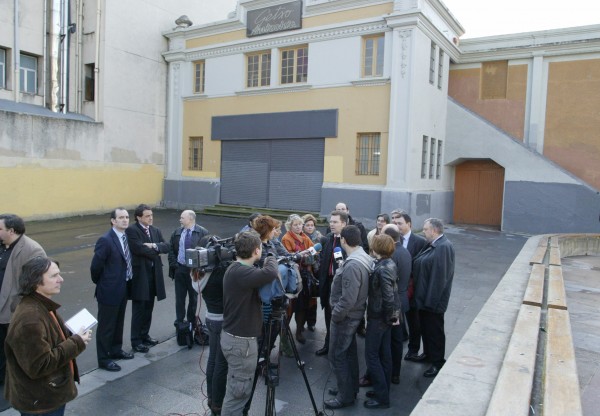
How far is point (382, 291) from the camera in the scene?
4.36 metres

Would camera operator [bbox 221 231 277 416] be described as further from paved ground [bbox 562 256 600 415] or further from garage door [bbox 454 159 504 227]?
garage door [bbox 454 159 504 227]

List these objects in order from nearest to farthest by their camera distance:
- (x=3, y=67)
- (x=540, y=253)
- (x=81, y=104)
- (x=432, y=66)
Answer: (x=540, y=253) → (x=3, y=67) → (x=432, y=66) → (x=81, y=104)

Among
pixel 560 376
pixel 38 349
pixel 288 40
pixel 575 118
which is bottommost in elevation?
pixel 560 376

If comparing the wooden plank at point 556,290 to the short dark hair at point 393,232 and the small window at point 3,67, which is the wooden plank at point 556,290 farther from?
the small window at point 3,67

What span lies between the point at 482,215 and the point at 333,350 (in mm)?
17763

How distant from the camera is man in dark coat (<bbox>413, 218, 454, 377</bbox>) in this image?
5113 millimetres

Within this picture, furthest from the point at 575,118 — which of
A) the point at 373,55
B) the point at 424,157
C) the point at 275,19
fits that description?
the point at 275,19

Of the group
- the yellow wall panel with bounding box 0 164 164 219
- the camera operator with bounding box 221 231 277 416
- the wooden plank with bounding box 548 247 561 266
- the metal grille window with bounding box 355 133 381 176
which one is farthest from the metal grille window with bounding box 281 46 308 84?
the camera operator with bounding box 221 231 277 416

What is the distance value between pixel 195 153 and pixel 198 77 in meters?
3.69

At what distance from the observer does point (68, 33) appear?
19.0 m

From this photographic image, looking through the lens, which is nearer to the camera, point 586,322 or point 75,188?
point 586,322

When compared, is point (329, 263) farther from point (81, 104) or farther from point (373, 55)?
point (81, 104)

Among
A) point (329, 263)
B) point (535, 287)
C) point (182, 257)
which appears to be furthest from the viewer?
point (535, 287)

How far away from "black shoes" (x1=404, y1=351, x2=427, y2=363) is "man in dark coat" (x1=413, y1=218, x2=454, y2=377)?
6.2 inches
